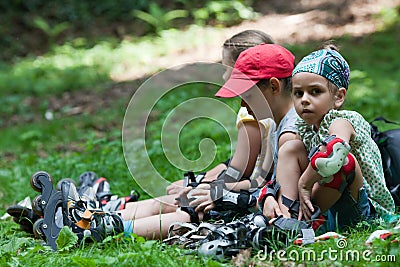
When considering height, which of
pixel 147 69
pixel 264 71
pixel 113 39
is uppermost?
pixel 113 39

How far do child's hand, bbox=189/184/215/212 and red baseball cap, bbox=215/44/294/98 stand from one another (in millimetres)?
588

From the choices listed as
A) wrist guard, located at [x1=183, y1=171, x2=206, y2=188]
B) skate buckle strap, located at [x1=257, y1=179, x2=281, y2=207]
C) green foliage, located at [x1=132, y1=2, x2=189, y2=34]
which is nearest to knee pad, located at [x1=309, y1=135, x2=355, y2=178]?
skate buckle strap, located at [x1=257, y1=179, x2=281, y2=207]

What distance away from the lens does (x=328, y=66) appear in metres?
3.03

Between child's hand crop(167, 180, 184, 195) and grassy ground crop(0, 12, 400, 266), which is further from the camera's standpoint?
child's hand crop(167, 180, 184, 195)

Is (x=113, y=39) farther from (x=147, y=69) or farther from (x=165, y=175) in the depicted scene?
(x=165, y=175)

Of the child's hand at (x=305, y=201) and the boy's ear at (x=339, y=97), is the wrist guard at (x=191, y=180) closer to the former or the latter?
the child's hand at (x=305, y=201)

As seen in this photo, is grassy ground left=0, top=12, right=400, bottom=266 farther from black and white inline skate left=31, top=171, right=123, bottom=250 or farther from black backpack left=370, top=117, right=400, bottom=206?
black backpack left=370, top=117, right=400, bottom=206

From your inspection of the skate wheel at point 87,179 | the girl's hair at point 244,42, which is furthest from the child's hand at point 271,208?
the skate wheel at point 87,179

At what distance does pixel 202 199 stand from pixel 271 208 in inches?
20.5

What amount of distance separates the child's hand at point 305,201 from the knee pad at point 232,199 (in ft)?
1.48

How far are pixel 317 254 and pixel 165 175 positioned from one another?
2.30 metres

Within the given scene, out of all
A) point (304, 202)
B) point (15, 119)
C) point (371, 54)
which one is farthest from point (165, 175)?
point (371, 54)

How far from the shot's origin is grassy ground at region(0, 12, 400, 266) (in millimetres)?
2715

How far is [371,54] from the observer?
1012 cm
